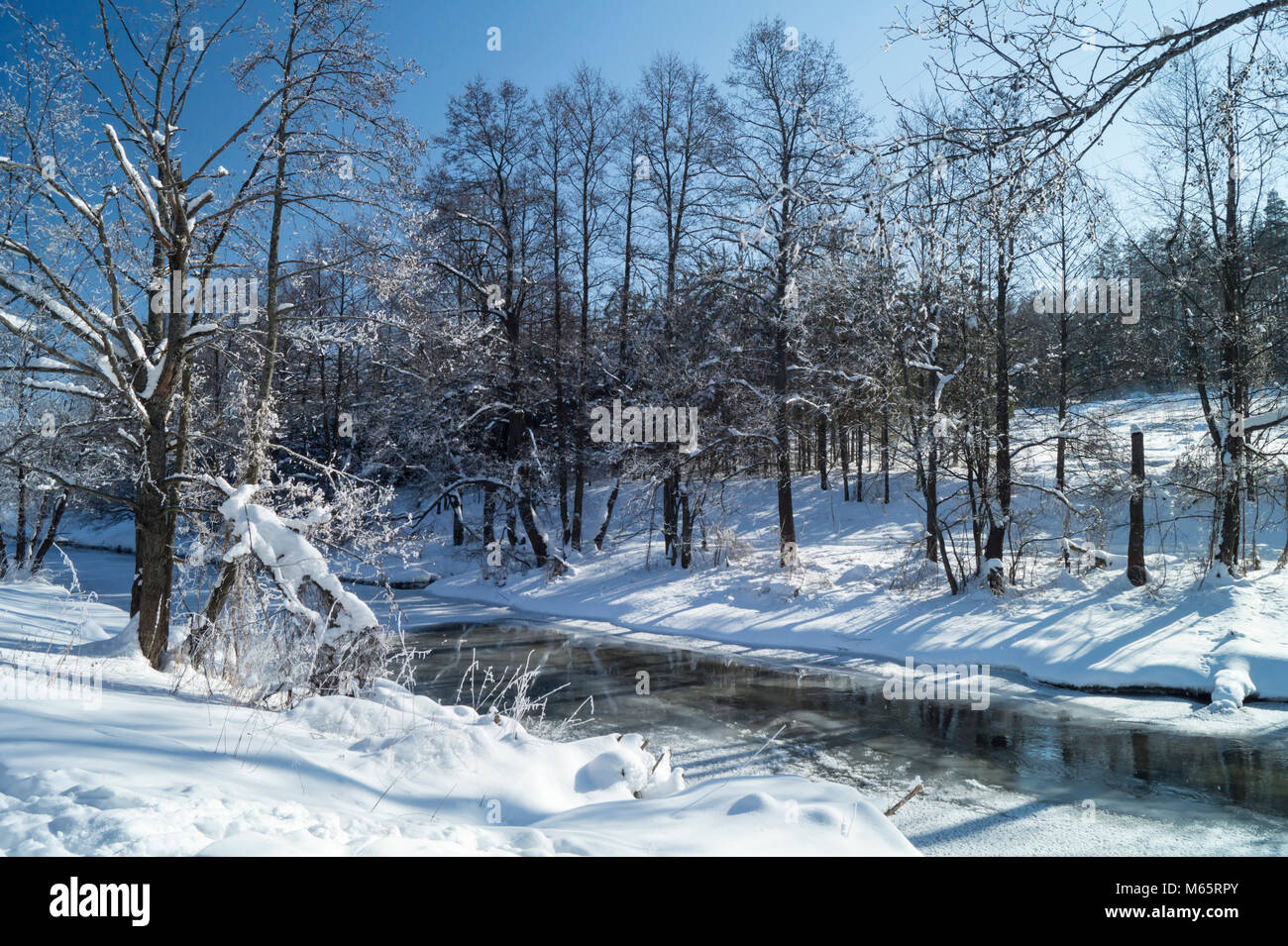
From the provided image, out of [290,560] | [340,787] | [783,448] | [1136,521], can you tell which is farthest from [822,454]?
[340,787]

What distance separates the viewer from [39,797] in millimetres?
2961

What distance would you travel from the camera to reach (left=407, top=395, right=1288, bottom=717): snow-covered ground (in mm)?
10875

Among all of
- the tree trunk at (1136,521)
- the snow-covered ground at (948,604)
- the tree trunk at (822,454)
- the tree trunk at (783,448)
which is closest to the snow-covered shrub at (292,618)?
the snow-covered ground at (948,604)

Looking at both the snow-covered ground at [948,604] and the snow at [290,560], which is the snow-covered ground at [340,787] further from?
the snow-covered ground at [948,604]

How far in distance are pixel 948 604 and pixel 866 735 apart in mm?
6418

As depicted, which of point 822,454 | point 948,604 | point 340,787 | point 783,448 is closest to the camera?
point 340,787

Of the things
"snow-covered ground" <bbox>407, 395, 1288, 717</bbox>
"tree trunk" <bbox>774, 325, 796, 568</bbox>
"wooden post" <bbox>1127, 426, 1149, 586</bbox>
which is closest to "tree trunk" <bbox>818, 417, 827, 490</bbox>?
"snow-covered ground" <bbox>407, 395, 1288, 717</bbox>

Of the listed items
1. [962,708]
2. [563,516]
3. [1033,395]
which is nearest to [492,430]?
[563,516]

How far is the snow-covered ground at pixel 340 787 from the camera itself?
2.91 metres

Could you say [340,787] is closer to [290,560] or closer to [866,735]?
[290,560]

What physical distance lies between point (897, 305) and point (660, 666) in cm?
852

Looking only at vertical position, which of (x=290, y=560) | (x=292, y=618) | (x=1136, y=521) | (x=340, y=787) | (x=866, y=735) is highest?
(x=290, y=560)

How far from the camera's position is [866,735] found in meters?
9.01
